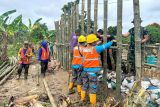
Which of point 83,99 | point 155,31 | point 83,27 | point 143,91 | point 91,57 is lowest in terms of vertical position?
point 83,99

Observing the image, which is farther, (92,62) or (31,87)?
(31,87)

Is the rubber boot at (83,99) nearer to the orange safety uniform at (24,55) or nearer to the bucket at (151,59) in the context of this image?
the bucket at (151,59)

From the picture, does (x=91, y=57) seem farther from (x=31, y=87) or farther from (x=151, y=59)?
(x=31, y=87)

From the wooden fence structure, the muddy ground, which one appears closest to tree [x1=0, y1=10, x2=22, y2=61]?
the wooden fence structure

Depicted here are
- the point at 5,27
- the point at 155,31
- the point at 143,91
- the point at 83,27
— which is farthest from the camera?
the point at 155,31

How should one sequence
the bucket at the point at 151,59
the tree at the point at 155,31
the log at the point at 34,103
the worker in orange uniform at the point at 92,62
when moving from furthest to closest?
the tree at the point at 155,31 < the bucket at the point at 151,59 < the worker in orange uniform at the point at 92,62 < the log at the point at 34,103

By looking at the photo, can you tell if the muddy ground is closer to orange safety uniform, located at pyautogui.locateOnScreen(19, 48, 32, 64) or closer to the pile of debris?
orange safety uniform, located at pyautogui.locateOnScreen(19, 48, 32, 64)

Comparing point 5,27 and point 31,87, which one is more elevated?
point 5,27

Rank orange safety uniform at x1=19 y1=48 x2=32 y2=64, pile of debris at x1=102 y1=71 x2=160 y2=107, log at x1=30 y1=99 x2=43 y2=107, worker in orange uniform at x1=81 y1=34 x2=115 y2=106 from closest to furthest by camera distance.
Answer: pile of debris at x1=102 y1=71 x2=160 y2=107 < log at x1=30 y1=99 x2=43 y2=107 < worker in orange uniform at x1=81 y1=34 x2=115 y2=106 < orange safety uniform at x1=19 y1=48 x2=32 y2=64

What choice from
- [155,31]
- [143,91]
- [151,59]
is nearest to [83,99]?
[151,59]

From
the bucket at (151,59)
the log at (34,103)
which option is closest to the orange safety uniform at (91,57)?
the bucket at (151,59)

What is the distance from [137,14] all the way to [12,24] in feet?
59.1

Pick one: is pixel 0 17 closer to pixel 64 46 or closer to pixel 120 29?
pixel 64 46

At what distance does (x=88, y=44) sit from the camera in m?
9.95
